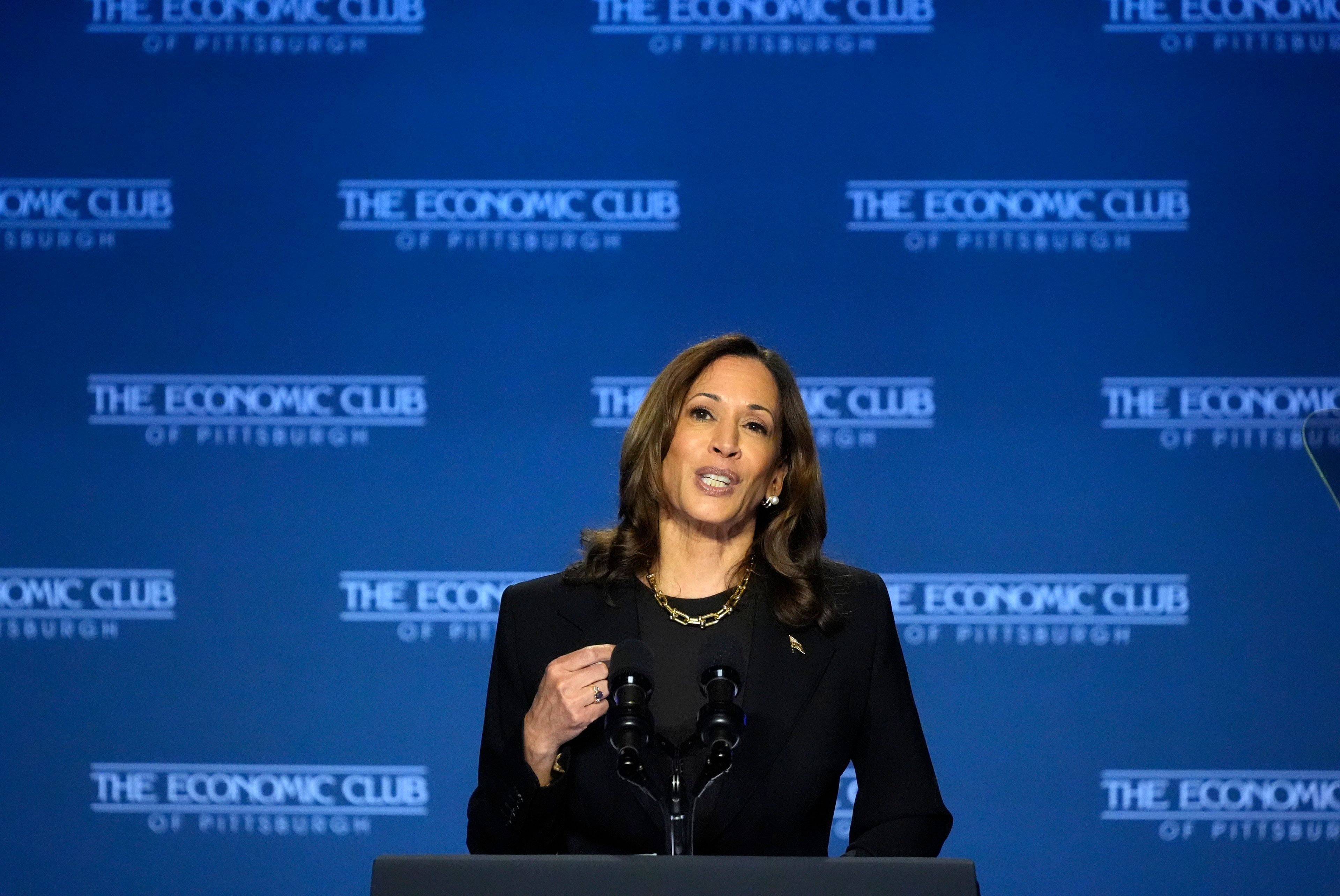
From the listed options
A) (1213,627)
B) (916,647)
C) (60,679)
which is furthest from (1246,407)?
(60,679)

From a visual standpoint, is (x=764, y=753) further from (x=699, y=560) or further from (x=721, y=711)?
(x=721, y=711)

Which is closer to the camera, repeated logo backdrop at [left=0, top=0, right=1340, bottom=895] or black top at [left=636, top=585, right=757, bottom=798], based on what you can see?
black top at [left=636, top=585, right=757, bottom=798]

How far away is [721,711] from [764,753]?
503mm

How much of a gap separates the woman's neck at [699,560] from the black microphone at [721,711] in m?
0.52

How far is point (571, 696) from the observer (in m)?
1.70

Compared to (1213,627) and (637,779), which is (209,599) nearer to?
(637,779)

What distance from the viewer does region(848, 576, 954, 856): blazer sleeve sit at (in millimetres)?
1884

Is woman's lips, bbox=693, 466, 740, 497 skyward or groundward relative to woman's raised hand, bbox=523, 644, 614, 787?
skyward


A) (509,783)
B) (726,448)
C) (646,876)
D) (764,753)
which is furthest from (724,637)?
(646,876)

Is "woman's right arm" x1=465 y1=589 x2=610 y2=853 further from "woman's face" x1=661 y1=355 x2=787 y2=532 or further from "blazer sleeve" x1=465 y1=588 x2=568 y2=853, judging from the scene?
"woman's face" x1=661 y1=355 x2=787 y2=532

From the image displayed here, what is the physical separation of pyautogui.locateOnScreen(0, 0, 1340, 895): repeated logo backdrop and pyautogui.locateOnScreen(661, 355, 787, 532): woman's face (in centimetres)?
155

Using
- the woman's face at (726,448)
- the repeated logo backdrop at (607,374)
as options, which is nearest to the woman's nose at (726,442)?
the woman's face at (726,448)

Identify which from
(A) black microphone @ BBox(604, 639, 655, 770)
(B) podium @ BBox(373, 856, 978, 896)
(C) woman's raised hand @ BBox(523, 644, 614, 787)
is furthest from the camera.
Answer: (C) woman's raised hand @ BBox(523, 644, 614, 787)

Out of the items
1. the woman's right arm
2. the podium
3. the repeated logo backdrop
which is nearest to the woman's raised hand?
the woman's right arm
